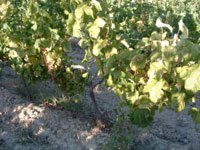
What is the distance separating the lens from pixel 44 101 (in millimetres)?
5289

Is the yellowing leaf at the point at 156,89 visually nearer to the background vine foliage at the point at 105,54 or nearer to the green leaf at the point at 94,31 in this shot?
the background vine foliage at the point at 105,54

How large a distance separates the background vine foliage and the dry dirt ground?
34 cm

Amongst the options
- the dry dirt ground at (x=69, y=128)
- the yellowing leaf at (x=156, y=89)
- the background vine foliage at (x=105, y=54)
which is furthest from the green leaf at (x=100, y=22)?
the dry dirt ground at (x=69, y=128)

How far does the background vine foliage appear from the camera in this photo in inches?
120

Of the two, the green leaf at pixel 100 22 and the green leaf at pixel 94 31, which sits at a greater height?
the green leaf at pixel 100 22

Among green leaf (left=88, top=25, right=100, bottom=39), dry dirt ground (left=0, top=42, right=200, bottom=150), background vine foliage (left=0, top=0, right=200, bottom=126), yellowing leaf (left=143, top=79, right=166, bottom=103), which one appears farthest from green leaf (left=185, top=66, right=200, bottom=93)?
dry dirt ground (left=0, top=42, right=200, bottom=150)

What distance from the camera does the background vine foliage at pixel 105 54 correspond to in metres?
3.06

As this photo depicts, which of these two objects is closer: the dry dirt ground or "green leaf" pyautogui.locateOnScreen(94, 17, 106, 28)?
"green leaf" pyautogui.locateOnScreen(94, 17, 106, 28)

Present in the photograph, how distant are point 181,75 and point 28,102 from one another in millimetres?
2857

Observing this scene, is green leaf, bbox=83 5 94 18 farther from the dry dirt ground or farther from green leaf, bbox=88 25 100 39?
the dry dirt ground

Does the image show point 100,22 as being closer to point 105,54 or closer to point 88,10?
point 88,10

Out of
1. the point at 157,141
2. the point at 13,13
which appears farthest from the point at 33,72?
the point at 157,141

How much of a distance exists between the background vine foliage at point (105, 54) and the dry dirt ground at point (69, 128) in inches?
13.3

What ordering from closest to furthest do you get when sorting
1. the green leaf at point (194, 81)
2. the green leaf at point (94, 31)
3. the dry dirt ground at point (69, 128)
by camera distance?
the green leaf at point (194, 81) → the green leaf at point (94, 31) → the dry dirt ground at point (69, 128)
